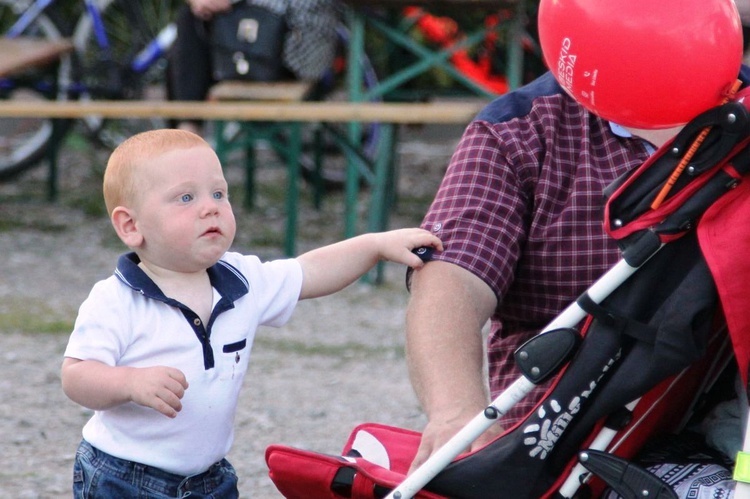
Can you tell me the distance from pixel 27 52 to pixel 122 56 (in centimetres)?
88

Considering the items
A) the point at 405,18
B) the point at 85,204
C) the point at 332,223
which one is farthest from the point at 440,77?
the point at 85,204

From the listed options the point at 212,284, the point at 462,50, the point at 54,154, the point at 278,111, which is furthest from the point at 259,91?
the point at 212,284

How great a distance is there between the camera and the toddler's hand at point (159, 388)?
2.10 meters

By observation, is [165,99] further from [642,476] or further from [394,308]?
[642,476]

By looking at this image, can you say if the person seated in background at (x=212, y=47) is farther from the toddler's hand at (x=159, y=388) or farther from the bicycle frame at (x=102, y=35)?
the toddler's hand at (x=159, y=388)

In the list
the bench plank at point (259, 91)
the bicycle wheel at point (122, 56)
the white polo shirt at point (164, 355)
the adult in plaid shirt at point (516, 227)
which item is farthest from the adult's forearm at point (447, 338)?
the bicycle wheel at point (122, 56)

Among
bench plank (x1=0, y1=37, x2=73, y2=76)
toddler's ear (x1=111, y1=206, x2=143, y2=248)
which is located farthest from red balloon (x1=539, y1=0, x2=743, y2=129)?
bench plank (x1=0, y1=37, x2=73, y2=76)

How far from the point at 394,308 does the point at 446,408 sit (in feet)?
11.0

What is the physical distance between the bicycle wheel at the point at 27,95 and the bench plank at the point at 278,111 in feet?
→ 4.43

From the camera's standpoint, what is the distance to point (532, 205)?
2512 millimetres

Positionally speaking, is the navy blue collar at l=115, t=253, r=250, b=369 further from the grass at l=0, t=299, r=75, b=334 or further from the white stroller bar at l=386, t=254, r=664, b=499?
the grass at l=0, t=299, r=75, b=334

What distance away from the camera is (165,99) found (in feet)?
23.8

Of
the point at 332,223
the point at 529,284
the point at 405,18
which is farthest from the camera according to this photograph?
the point at 405,18

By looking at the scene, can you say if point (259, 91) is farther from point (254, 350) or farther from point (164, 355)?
point (164, 355)
